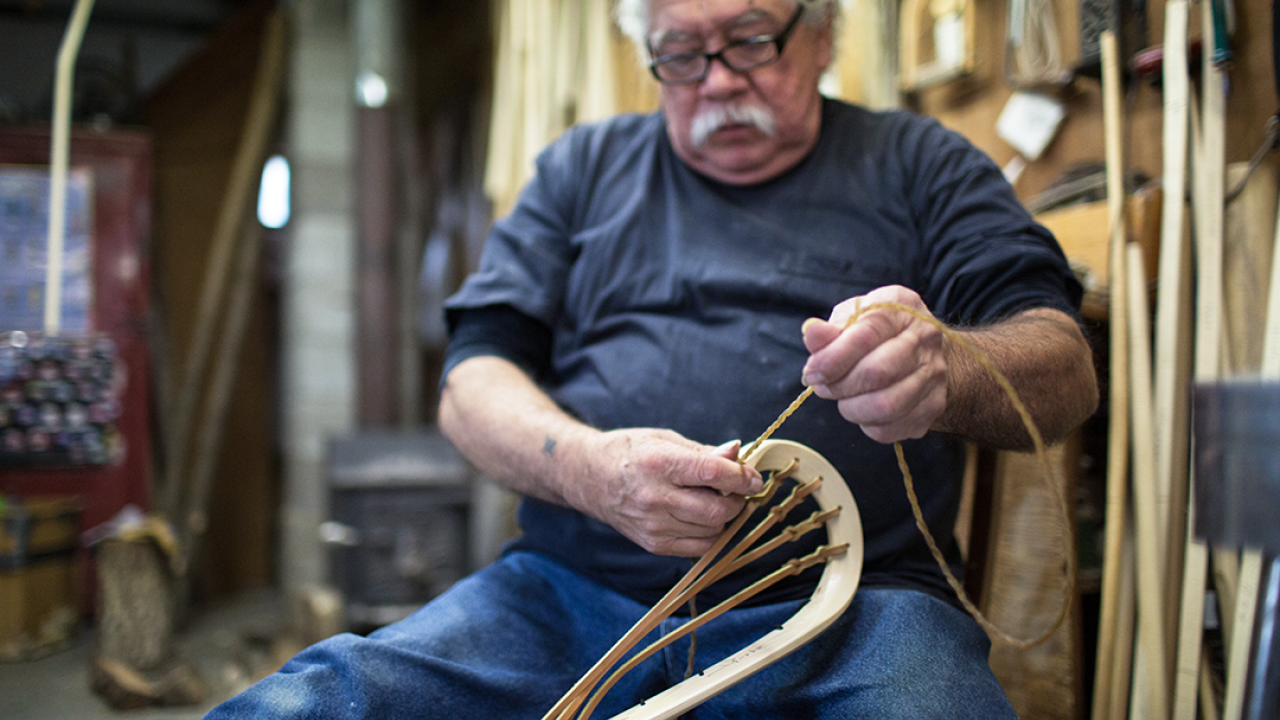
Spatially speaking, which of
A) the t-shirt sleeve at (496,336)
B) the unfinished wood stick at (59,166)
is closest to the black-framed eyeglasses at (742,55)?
the t-shirt sleeve at (496,336)

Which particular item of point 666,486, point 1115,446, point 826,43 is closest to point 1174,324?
point 1115,446

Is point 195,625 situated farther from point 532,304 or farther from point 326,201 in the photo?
point 532,304

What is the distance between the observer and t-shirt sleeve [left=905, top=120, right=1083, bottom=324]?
81 cm

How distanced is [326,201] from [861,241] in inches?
Result: 106

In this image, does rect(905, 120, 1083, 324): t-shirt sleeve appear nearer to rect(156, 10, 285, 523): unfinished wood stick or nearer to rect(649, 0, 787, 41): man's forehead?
rect(649, 0, 787, 41): man's forehead

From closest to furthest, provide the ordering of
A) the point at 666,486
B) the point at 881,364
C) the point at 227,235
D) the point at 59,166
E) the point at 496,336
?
1. the point at 881,364
2. the point at 666,486
3. the point at 496,336
4. the point at 59,166
5. the point at 227,235

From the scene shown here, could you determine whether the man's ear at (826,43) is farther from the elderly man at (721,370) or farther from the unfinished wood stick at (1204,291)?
the unfinished wood stick at (1204,291)

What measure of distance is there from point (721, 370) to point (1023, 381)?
0.31m

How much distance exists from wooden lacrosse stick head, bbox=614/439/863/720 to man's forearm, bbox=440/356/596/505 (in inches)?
8.4

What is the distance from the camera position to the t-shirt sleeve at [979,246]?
81cm

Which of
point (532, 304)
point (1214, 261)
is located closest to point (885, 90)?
point (1214, 261)

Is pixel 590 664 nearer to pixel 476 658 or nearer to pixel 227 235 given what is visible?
pixel 476 658

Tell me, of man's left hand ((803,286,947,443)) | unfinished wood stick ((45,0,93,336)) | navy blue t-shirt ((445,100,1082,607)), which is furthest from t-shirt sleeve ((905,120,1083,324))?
unfinished wood stick ((45,0,93,336))

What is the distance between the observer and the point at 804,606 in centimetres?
77
